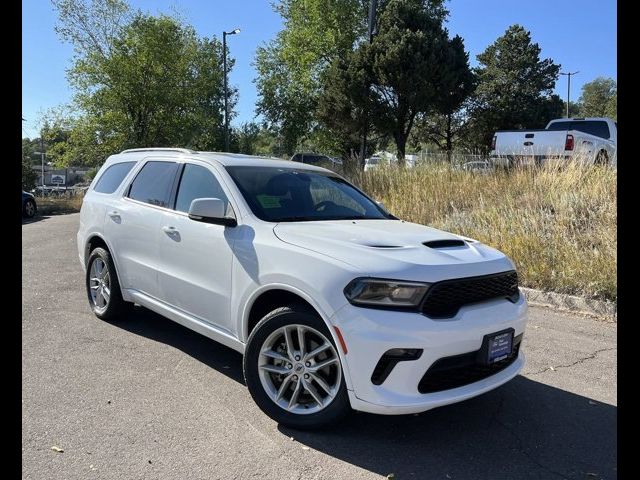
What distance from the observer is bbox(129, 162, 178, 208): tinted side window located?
479cm

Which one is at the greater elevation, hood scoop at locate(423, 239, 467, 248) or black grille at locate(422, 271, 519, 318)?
hood scoop at locate(423, 239, 467, 248)

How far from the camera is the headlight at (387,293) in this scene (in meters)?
→ 3.00

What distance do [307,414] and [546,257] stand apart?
5.08 m

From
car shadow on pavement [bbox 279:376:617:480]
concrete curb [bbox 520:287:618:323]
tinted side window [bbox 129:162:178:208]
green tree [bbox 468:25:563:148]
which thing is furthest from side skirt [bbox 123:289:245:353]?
green tree [bbox 468:25:563:148]

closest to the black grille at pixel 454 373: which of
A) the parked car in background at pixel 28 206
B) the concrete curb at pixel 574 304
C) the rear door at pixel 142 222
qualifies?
the rear door at pixel 142 222

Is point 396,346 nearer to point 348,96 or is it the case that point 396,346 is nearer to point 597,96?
point 348,96

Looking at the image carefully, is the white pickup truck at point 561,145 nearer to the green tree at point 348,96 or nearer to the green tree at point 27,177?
the green tree at point 348,96

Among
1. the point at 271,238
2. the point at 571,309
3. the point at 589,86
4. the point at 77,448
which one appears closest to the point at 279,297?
the point at 271,238

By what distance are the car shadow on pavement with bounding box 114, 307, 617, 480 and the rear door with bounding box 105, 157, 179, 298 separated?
2.13 m

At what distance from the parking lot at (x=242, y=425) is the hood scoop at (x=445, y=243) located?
116 cm

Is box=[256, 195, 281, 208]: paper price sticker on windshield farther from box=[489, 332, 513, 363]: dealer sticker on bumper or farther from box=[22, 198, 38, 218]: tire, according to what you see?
box=[22, 198, 38, 218]: tire

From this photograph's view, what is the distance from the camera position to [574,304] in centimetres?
635

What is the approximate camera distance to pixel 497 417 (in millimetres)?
3623
